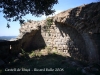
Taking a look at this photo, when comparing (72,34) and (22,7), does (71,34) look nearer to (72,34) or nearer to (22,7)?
(72,34)

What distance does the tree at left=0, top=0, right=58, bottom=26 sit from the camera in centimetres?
791

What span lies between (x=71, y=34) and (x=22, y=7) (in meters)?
4.04

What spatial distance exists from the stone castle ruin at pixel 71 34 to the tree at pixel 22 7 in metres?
1.10

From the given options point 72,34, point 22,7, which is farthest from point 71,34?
point 22,7

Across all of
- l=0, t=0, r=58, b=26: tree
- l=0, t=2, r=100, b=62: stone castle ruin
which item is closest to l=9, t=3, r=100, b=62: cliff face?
l=0, t=2, r=100, b=62: stone castle ruin

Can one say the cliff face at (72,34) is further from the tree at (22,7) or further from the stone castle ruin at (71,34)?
the tree at (22,7)

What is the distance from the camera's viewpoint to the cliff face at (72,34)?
7.86 metres

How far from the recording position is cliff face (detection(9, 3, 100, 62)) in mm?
7855

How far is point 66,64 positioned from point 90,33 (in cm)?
244

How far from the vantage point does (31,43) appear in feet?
42.3

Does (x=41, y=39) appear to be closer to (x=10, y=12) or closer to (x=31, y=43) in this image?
(x=31, y=43)

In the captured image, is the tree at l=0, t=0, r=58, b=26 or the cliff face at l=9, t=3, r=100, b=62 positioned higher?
the tree at l=0, t=0, r=58, b=26

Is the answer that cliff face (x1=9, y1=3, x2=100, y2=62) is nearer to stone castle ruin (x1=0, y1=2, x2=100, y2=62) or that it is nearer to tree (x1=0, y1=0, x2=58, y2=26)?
stone castle ruin (x1=0, y1=2, x2=100, y2=62)

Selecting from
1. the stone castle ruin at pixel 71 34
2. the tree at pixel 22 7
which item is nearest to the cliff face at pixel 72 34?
the stone castle ruin at pixel 71 34
